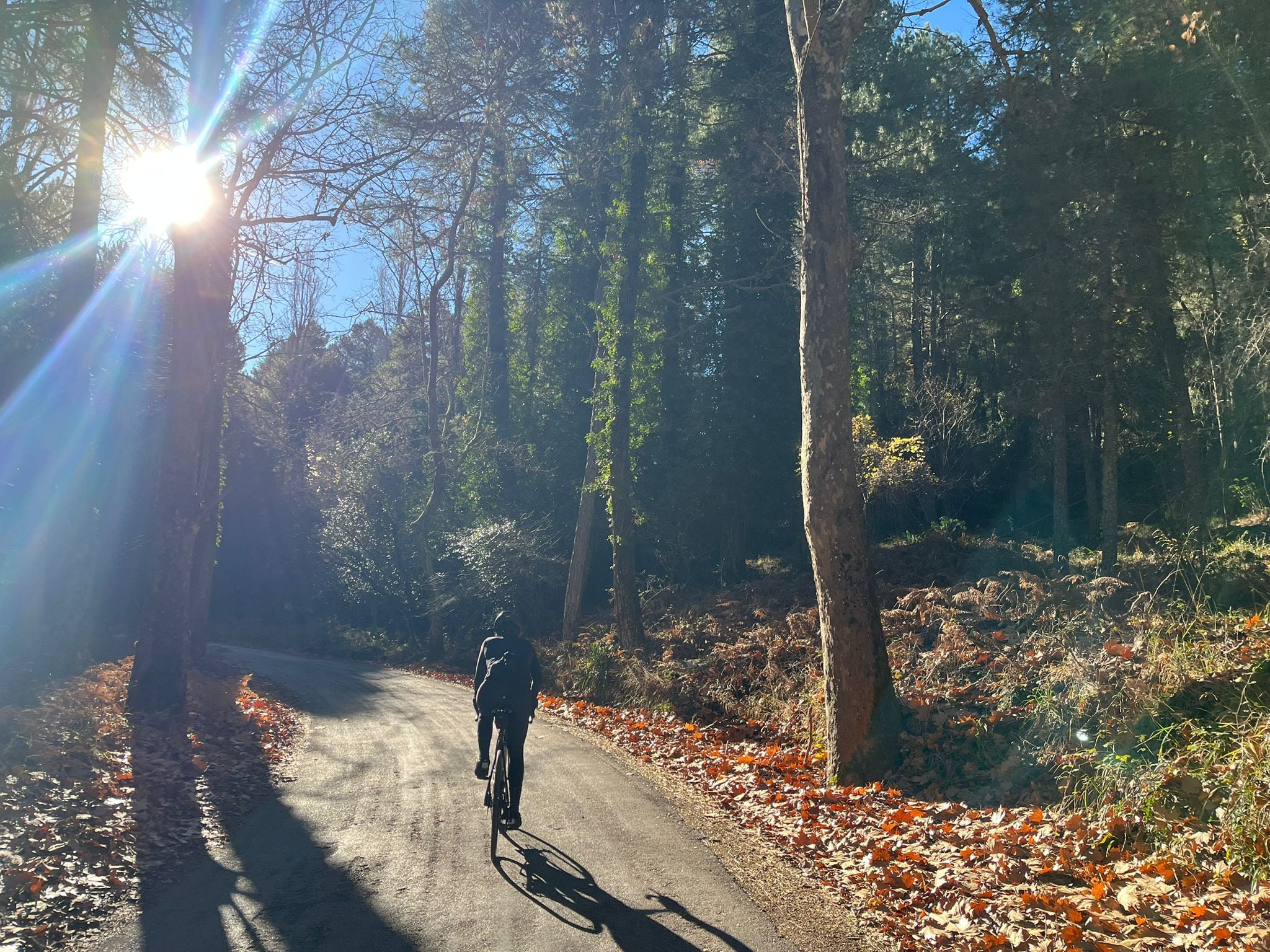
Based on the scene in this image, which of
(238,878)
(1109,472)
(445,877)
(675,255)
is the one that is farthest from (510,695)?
(675,255)

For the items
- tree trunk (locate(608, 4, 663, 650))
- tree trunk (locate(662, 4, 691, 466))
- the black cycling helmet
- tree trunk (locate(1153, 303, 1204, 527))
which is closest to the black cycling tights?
the black cycling helmet

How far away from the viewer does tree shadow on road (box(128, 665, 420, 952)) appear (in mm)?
5629

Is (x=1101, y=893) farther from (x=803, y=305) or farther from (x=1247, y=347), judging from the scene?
(x=1247, y=347)

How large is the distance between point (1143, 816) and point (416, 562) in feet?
91.0

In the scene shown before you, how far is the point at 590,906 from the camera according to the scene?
621 cm

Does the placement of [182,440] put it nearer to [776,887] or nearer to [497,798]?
[497,798]

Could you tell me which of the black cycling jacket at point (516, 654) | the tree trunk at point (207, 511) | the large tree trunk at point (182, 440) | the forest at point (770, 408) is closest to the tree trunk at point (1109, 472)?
the forest at point (770, 408)

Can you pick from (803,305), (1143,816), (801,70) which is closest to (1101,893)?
(1143,816)

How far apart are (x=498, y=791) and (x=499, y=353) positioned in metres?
27.3

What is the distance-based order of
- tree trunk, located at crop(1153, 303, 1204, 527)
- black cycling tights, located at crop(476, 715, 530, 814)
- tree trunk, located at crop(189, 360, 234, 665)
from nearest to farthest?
1. black cycling tights, located at crop(476, 715, 530, 814)
2. tree trunk, located at crop(1153, 303, 1204, 527)
3. tree trunk, located at crop(189, 360, 234, 665)

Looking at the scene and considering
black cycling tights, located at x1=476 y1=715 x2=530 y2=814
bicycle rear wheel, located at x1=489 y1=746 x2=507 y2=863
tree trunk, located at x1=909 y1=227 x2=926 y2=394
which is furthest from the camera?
tree trunk, located at x1=909 y1=227 x2=926 y2=394

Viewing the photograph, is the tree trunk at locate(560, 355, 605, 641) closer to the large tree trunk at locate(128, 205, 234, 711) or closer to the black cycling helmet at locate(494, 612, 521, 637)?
the large tree trunk at locate(128, 205, 234, 711)

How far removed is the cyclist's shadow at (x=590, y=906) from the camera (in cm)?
564

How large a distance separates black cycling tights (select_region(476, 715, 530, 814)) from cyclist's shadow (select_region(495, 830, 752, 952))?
1.68ft
